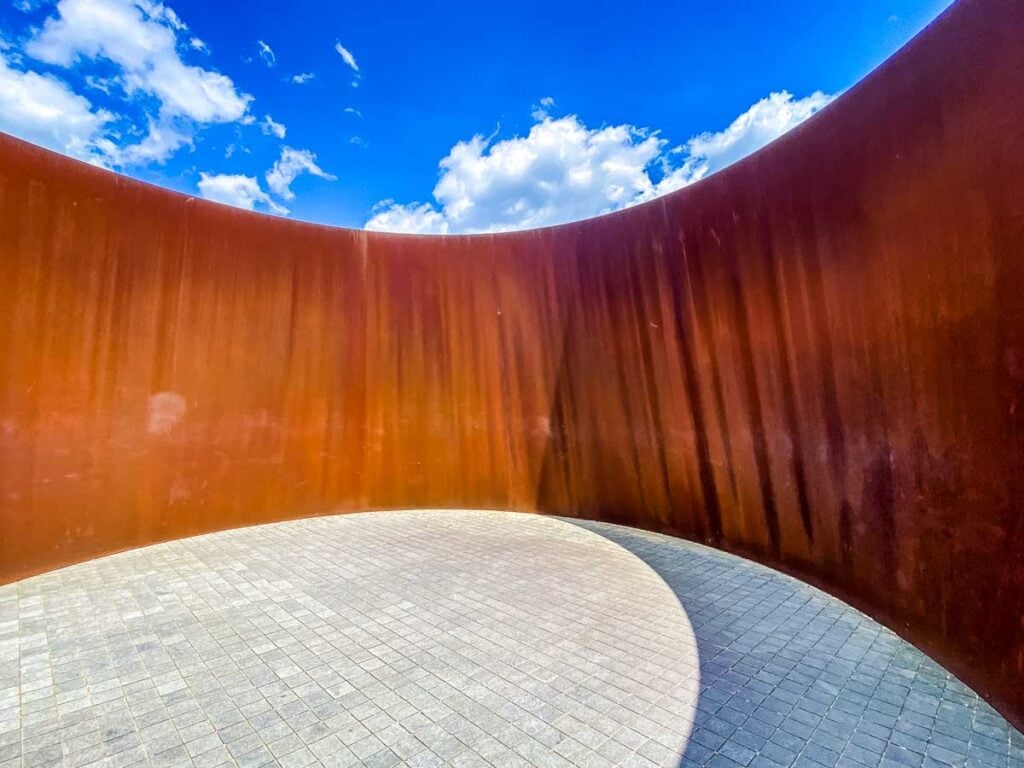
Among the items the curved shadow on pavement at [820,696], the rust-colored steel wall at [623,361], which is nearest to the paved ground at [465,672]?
the curved shadow on pavement at [820,696]

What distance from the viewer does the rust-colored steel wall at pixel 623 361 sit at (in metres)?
2.71

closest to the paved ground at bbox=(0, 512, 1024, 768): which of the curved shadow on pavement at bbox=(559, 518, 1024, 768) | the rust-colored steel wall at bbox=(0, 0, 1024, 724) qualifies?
the curved shadow on pavement at bbox=(559, 518, 1024, 768)

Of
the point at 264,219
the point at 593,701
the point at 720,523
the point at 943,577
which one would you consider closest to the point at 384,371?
the point at 264,219

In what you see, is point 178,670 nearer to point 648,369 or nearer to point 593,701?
point 593,701

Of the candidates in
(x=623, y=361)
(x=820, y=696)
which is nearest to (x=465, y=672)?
(x=820, y=696)

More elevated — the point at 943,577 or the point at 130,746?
the point at 943,577

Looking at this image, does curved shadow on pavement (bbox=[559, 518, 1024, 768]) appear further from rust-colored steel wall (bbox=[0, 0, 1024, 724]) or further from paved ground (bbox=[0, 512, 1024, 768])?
rust-colored steel wall (bbox=[0, 0, 1024, 724])

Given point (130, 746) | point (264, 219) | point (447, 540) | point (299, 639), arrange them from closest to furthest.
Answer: point (130, 746) < point (299, 639) < point (447, 540) < point (264, 219)

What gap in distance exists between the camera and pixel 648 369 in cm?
586

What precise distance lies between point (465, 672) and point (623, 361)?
4.23 metres

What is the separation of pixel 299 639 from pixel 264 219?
5.29 m

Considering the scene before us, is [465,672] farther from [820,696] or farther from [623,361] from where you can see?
[623,361]

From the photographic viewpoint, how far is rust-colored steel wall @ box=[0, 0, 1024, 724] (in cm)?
271

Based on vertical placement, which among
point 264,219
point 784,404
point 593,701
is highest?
point 264,219
